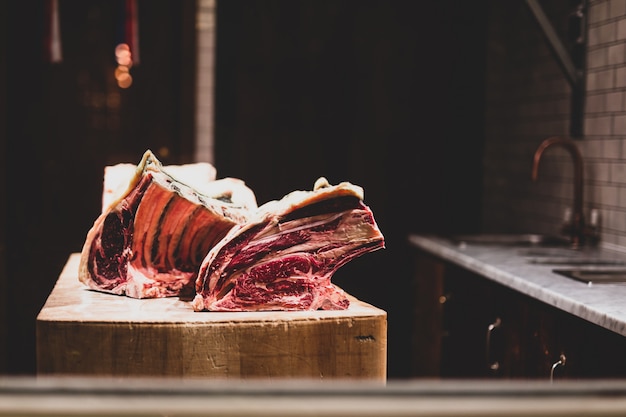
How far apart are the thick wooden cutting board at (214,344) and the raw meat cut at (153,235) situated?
0.26 meters

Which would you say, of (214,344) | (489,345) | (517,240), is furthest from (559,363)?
(517,240)

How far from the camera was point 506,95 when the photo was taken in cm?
525

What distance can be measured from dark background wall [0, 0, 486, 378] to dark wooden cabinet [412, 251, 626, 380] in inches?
26.1

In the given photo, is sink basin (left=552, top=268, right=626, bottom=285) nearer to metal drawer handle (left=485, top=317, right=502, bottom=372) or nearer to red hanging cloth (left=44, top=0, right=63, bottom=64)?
metal drawer handle (left=485, top=317, right=502, bottom=372)

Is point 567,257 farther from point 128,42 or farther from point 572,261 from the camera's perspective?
point 128,42

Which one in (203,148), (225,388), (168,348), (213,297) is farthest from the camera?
(203,148)

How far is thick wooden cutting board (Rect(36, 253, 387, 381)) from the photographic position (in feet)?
5.39

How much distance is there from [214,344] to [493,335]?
190 centimetres

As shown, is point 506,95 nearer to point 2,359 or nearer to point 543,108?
point 543,108

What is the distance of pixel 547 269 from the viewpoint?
3.25 meters

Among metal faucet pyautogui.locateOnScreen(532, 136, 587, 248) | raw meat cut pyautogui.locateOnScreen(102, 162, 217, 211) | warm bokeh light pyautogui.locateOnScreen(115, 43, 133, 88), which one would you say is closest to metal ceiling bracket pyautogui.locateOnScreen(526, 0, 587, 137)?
metal faucet pyautogui.locateOnScreen(532, 136, 587, 248)

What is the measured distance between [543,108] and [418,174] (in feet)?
3.08

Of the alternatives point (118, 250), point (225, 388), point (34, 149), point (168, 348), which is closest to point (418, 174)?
point (34, 149)

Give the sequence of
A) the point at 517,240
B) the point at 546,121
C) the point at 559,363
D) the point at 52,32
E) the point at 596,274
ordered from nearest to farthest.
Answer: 1. the point at 559,363
2. the point at 596,274
3. the point at 517,240
4. the point at 546,121
5. the point at 52,32
